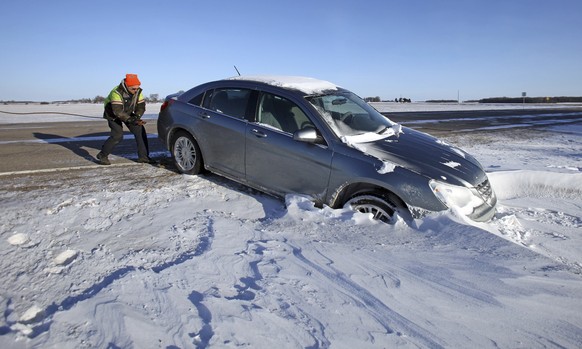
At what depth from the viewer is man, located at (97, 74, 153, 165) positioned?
19.4ft

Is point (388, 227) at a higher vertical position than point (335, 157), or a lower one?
lower

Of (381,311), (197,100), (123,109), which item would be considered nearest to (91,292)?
(381,311)

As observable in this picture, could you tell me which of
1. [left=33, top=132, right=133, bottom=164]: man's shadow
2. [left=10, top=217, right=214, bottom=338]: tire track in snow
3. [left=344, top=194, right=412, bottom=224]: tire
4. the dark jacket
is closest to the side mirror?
[left=344, top=194, right=412, bottom=224]: tire

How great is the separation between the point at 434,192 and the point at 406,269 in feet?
3.34

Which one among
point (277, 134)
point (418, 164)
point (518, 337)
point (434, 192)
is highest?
point (277, 134)

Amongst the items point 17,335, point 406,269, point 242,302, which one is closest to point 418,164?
point 406,269

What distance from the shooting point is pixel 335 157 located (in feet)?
12.6

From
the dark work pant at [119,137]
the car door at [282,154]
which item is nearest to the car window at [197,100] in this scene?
the car door at [282,154]

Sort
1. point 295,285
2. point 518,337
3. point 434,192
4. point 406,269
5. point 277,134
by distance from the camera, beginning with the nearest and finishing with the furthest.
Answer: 1. point 518,337
2. point 295,285
3. point 406,269
4. point 434,192
5. point 277,134

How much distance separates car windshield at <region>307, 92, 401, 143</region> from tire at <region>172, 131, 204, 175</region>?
199cm

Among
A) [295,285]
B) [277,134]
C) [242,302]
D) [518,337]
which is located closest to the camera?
[518,337]

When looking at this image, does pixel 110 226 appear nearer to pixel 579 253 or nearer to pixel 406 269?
pixel 406 269

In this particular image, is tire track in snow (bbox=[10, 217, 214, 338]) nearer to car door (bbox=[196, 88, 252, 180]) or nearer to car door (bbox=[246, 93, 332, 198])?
car door (bbox=[246, 93, 332, 198])

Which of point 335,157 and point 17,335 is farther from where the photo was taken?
point 335,157
